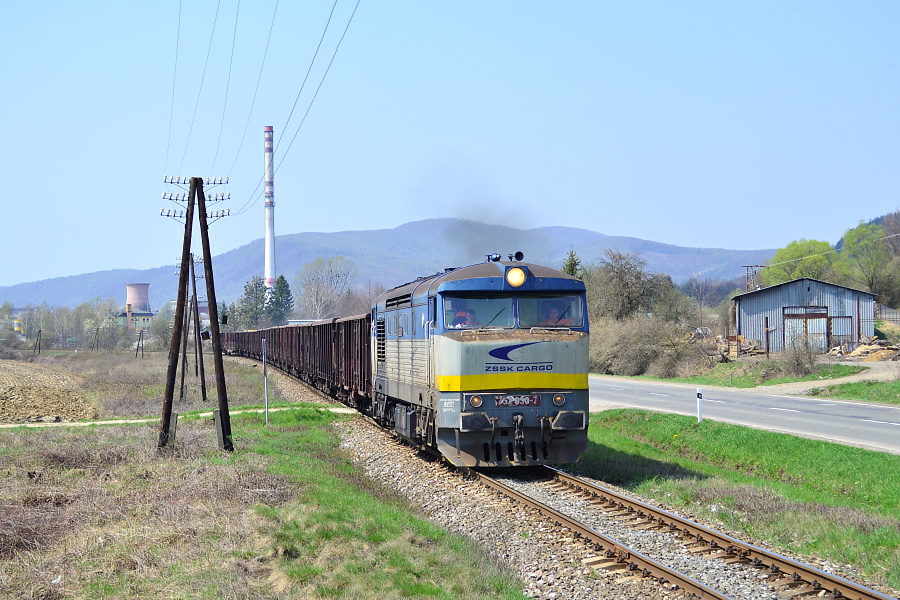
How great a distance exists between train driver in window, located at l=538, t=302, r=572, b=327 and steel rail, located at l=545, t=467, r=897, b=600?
2.80m

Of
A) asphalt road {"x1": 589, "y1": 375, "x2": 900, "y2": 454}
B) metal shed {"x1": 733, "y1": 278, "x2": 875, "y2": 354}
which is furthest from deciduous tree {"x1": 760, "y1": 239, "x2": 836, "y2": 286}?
asphalt road {"x1": 589, "y1": 375, "x2": 900, "y2": 454}

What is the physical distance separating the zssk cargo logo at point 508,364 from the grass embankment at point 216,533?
101 inches

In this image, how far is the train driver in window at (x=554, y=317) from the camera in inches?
544

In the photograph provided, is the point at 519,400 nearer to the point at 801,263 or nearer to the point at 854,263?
the point at 854,263

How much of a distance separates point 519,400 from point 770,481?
Answer: 5.28m

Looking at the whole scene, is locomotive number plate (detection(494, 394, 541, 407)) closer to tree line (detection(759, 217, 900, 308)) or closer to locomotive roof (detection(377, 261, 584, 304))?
locomotive roof (detection(377, 261, 584, 304))

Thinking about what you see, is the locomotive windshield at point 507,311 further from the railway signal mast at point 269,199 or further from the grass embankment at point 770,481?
the railway signal mast at point 269,199

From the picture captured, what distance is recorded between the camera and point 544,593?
319 inches

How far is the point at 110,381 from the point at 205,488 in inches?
1496

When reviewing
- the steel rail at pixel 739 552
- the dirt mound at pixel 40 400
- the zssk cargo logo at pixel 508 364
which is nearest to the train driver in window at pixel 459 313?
the zssk cargo logo at pixel 508 364

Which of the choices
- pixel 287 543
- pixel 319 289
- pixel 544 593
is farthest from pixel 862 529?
pixel 319 289

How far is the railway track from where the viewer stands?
7648 millimetres

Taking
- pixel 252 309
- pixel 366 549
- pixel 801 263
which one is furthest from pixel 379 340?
pixel 252 309

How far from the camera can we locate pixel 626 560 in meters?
8.77
